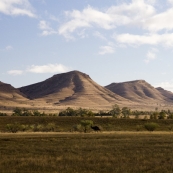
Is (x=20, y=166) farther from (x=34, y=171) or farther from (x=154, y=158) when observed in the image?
(x=154, y=158)

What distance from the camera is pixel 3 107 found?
191 meters

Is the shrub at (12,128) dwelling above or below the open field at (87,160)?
above

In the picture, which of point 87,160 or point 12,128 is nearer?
point 87,160

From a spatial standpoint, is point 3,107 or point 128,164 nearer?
point 128,164

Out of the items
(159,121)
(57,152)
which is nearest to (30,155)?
(57,152)

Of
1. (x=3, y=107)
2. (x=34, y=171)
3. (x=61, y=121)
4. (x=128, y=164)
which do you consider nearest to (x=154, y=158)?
(x=128, y=164)

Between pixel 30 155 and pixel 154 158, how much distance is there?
9.03 metres

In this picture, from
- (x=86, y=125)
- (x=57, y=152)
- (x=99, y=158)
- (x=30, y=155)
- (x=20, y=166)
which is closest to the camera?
(x=20, y=166)

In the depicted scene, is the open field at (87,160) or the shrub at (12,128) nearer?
the open field at (87,160)

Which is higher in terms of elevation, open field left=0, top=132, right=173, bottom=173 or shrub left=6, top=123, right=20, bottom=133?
shrub left=6, top=123, right=20, bottom=133

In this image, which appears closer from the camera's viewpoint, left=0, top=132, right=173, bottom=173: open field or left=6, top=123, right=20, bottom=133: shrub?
left=0, top=132, right=173, bottom=173: open field

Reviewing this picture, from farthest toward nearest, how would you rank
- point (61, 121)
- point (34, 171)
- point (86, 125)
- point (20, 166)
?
1. point (61, 121)
2. point (86, 125)
3. point (20, 166)
4. point (34, 171)

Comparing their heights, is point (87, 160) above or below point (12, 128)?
below

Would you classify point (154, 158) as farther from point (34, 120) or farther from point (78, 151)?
point (34, 120)
